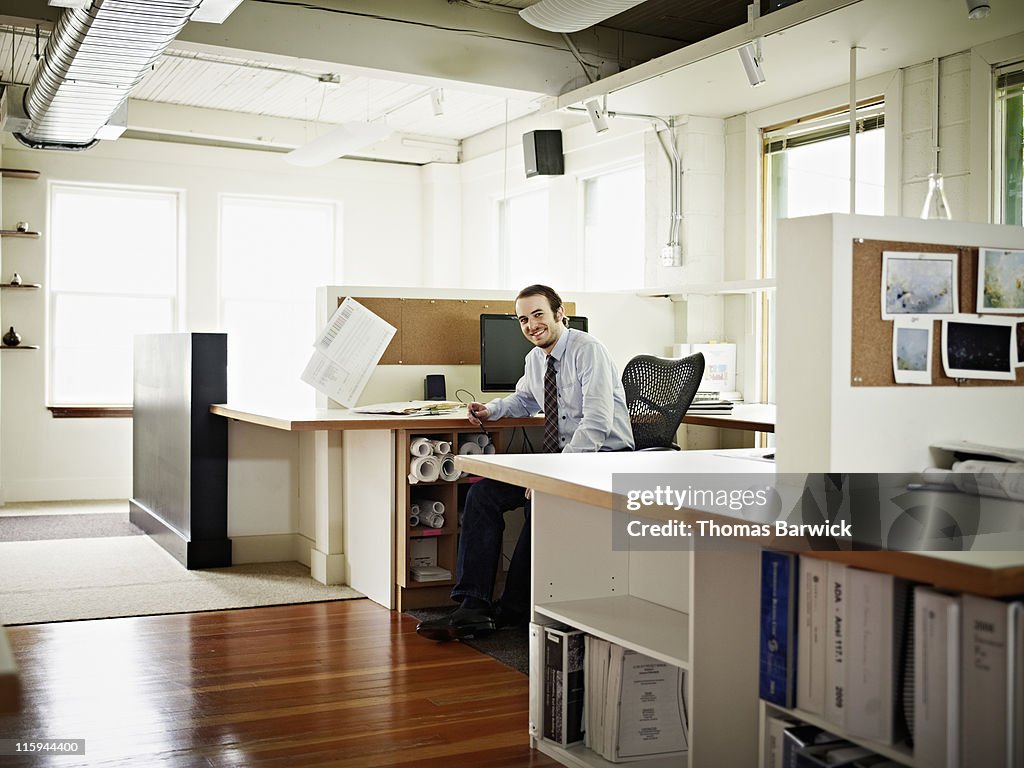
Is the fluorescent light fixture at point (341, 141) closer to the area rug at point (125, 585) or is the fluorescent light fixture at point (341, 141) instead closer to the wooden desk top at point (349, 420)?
the wooden desk top at point (349, 420)

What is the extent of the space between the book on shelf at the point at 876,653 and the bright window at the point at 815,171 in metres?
3.39

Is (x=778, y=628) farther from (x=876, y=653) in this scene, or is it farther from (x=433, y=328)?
(x=433, y=328)

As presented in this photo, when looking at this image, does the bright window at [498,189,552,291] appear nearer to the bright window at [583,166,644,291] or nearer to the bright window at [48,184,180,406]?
the bright window at [583,166,644,291]

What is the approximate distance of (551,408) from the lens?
4004 millimetres

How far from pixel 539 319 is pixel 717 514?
2.04 metres

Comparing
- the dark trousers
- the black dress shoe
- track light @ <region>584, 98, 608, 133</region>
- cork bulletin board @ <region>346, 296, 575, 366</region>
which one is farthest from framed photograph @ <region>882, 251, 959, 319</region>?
track light @ <region>584, 98, 608, 133</region>

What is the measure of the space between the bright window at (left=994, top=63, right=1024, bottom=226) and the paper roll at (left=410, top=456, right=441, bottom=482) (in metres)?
2.46

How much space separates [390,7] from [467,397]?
76.5 inches

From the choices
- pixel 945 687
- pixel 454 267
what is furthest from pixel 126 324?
pixel 945 687

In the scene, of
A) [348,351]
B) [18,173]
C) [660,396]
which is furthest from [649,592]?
[18,173]

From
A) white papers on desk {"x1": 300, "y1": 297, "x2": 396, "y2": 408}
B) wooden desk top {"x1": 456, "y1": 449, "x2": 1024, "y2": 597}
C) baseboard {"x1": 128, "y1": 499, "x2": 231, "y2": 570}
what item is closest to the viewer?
wooden desk top {"x1": 456, "y1": 449, "x2": 1024, "y2": 597}

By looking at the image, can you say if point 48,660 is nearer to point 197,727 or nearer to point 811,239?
point 197,727
